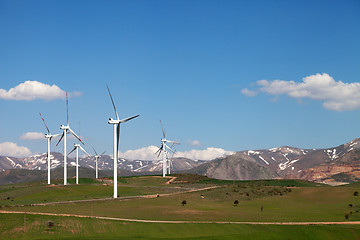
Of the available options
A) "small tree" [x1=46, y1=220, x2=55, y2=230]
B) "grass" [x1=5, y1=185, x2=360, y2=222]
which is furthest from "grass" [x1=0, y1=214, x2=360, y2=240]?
"grass" [x1=5, y1=185, x2=360, y2=222]

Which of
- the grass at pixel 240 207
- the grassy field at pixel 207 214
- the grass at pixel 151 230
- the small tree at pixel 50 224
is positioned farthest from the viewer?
the grass at pixel 240 207

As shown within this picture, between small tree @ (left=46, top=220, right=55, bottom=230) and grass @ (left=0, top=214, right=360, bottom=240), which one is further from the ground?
small tree @ (left=46, top=220, right=55, bottom=230)

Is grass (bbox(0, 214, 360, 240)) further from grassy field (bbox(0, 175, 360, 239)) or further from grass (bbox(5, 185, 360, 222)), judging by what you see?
grass (bbox(5, 185, 360, 222))

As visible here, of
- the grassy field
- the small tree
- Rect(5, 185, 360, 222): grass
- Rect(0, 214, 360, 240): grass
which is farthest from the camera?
Rect(5, 185, 360, 222): grass

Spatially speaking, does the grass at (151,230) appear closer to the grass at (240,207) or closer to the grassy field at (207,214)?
the grassy field at (207,214)

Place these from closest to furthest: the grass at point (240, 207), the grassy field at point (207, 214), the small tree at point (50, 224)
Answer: the grassy field at point (207, 214) → the small tree at point (50, 224) → the grass at point (240, 207)

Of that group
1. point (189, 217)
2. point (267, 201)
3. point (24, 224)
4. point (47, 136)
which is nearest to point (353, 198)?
point (267, 201)

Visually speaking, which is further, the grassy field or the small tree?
the small tree

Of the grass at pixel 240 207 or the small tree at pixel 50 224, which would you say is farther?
the grass at pixel 240 207

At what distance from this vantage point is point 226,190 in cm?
15312

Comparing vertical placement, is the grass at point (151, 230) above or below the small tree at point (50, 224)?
below

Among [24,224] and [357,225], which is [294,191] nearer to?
[357,225]

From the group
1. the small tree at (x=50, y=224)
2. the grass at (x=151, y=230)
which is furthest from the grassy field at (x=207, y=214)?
the small tree at (x=50, y=224)

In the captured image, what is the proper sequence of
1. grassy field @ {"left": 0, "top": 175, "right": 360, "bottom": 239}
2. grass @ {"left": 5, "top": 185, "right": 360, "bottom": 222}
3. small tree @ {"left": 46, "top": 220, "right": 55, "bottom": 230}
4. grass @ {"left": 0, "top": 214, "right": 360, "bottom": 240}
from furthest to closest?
1. grass @ {"left": 5, "top": 185, "right": 360, "bottom": 222}
2. small tree @ {"left": 46, "top": 220, "right": 55, "bottom": 230}
3. grassy field @ {"left": 0, "top": 175, "right": 360, "bottom": 239}
4. grass @ {"left": 0, "top": 214, "right": 360, "bottom": 240}
